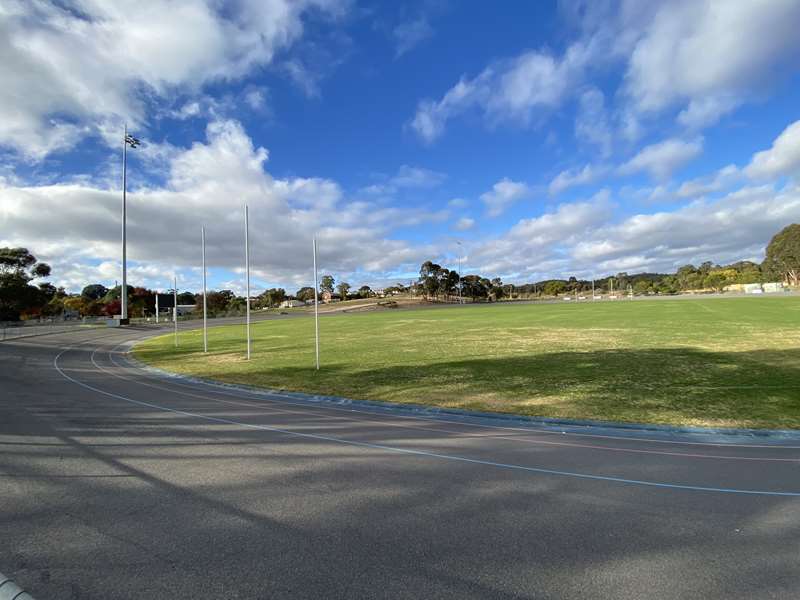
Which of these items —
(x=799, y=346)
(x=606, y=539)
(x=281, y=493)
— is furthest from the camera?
(x=799, y=346)

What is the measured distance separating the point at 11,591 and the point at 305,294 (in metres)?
179

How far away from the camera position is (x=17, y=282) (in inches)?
2418

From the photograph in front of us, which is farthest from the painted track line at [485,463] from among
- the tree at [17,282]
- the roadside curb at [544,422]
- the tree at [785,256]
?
the tree at [785,256]

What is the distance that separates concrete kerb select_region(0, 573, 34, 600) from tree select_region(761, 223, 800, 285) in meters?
150

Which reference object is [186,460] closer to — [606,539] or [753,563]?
[606,539]

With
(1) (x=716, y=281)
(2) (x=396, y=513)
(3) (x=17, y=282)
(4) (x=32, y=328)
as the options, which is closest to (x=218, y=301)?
(3) (x=17, y=282)

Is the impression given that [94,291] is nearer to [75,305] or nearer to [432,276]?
[75,305]

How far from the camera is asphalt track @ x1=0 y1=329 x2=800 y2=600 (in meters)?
2.97

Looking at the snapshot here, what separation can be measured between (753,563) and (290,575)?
3595 millimetres

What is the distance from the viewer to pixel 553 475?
4.94 meters

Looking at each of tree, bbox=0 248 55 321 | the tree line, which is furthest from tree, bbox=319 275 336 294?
tree, bbox=0 248 55 321

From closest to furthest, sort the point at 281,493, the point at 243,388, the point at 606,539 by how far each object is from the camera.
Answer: the point at 606,539
the point at 281,493
the point at 243,388

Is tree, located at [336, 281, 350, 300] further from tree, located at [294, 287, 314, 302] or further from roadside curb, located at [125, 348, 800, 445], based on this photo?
roadside curb, located at [125, 348, 800, 445]

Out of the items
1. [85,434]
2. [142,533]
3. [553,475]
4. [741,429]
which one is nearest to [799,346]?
[741,429]
